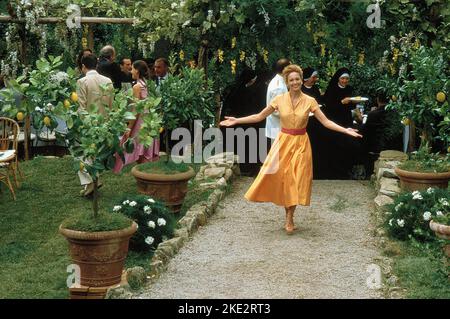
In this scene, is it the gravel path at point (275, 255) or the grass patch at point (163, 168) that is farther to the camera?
the grass patch at point (163, 168)

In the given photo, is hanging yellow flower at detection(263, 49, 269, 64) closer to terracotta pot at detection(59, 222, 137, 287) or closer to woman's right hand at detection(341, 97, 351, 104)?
woman's right hand at detection(341, 97, 351, 104)

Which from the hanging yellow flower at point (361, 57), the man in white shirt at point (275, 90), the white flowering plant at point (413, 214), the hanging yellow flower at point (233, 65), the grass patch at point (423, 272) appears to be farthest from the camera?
the hanging yellow flower at point (361, 57)

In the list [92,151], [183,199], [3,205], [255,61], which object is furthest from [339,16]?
[92,151]

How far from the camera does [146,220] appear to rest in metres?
8.07

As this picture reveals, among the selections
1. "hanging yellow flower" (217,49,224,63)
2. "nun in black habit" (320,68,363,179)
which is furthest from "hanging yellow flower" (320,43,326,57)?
"hanging yellow flower" (217,49,224,63)

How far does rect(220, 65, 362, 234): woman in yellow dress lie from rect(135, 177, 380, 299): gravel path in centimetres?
36

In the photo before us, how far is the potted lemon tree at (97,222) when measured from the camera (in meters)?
6.84

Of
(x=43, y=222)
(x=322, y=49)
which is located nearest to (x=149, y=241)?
(x=43, y=222)

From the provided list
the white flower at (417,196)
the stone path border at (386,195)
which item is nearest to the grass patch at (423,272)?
the stone path border at (386,195)

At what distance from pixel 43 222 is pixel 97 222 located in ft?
8.19

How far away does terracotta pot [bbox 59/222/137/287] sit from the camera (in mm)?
6797

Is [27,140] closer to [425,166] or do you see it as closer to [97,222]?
[425,166]

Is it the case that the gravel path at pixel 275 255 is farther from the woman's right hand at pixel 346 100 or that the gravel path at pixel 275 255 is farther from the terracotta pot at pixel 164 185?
the woman's right hand at pixel 346 100

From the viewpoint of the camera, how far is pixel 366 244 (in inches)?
338
